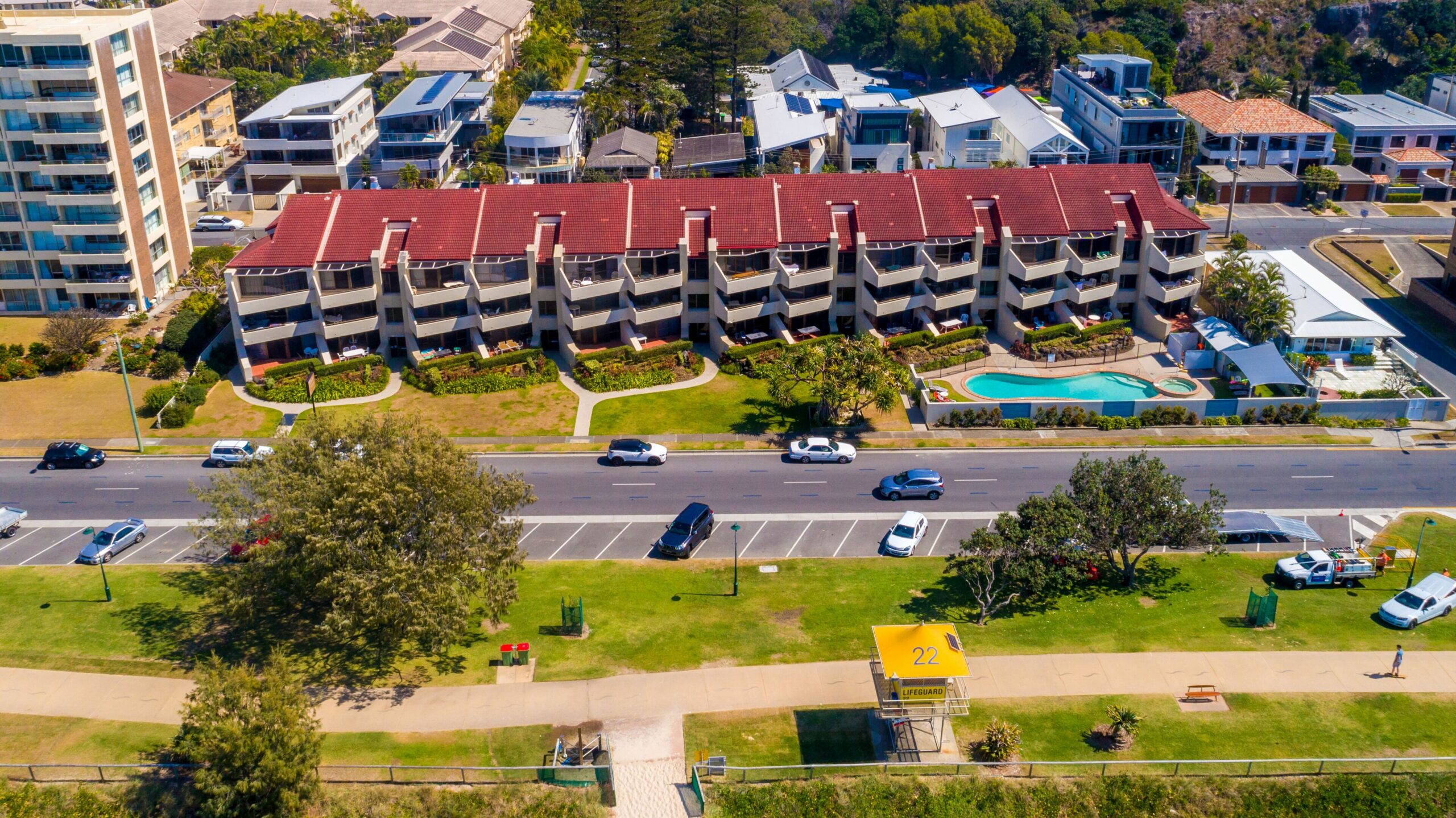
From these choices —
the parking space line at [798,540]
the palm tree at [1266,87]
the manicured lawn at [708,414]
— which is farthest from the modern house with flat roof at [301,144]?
the palm tree at [1266,87]

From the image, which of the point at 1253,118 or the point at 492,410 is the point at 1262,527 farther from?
the point at 1253,118

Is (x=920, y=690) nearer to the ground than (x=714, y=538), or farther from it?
farther from it

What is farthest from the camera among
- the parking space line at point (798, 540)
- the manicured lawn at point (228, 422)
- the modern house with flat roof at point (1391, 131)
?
the modern house with flat roof at point (1391, 131)

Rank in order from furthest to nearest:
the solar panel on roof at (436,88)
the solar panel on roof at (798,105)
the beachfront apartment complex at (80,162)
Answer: the solar panel on roof at (798,105)
the solar panel on roof at (436,88)
the beachfront apartment complex at (80,162)

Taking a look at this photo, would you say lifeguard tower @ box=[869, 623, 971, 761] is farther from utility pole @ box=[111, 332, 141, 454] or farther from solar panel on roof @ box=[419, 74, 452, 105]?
solar panel on roof @ box=[419, 74, 452, 105]

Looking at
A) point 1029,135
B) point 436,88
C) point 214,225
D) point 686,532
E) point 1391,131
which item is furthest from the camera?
point 436,88

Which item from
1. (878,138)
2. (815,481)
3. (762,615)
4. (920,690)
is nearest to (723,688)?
(762,615)

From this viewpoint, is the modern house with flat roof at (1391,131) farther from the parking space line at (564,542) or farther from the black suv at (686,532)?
the parking space line at (564,542)

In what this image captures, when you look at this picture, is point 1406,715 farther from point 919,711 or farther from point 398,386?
point 398,386
